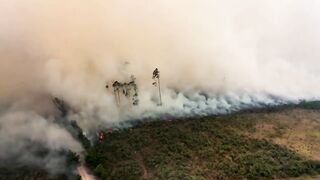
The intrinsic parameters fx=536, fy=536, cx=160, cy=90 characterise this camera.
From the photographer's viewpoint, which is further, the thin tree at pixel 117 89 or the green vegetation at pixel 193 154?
the thin tree at pixel 117 89

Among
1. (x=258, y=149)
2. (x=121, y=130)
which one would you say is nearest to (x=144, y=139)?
(x=121, y=130)

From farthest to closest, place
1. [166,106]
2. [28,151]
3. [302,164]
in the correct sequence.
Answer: [166,106] < [28,151] < [302,164]

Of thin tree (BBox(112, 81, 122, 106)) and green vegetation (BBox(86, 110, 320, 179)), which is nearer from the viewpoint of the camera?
green vegetation (BBox(86, 110, 320, 179))

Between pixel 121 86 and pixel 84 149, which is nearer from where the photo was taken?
pixel 84 149

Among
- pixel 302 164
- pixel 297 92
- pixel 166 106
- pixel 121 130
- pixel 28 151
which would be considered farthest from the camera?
pixel 297 92

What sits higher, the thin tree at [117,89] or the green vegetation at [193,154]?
the thin tree at [117,89]

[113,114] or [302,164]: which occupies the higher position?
[113,114]

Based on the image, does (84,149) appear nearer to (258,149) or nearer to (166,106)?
(166,106)

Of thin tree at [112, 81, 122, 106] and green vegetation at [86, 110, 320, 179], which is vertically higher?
thin tree at [112, 81, 122, 106]
